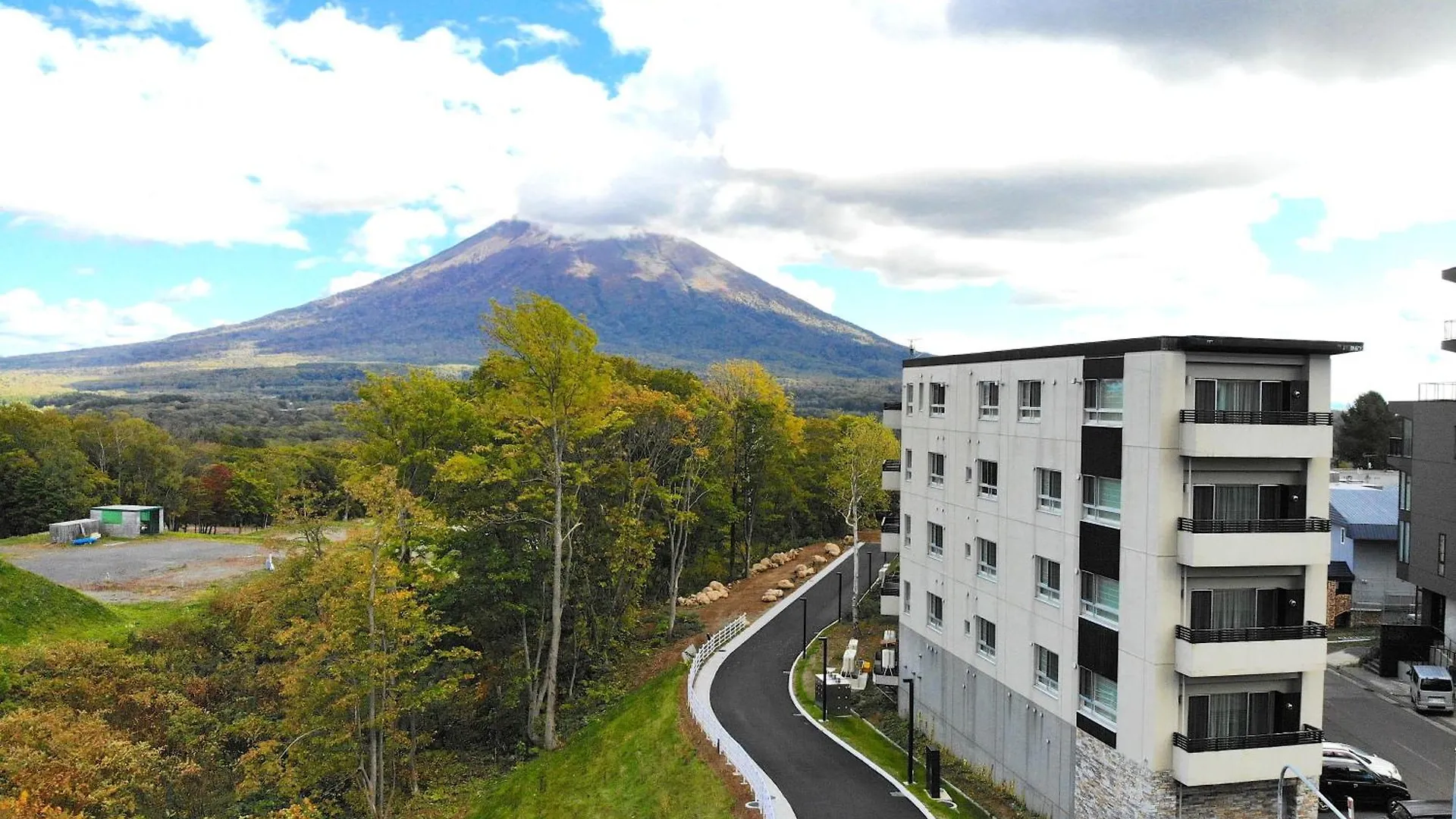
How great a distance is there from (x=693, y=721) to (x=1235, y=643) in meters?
17.7

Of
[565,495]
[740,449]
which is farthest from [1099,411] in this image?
[740,449]

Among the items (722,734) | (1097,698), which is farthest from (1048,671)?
(722,734)

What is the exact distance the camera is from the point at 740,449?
5403 cm

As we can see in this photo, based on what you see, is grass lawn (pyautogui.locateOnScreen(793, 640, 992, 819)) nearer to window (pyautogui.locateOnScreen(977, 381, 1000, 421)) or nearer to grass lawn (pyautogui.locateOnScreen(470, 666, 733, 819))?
grass lawn (pyautogui.locateOnScreen(470, 666, 733, 819))

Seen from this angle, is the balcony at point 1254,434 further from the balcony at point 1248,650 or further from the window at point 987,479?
the window at point 987,479

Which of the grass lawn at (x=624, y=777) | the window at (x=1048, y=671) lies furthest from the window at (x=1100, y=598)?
the grass lawn at (x=624, y=777)

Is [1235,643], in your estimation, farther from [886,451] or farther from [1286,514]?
[886,451]

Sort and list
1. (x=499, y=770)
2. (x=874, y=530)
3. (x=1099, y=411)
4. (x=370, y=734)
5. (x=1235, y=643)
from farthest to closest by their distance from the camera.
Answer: (x=874, y=530) < (x=499, y=770) < (x=370, y=734) < (x=1099, y=411) < (x=1235, y=643)

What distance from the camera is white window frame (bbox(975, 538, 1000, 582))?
26047 millimetres

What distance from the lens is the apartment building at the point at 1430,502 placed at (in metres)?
35.4

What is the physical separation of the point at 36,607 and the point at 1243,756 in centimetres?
5091

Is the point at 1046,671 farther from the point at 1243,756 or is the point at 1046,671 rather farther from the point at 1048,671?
the point at 1243,756

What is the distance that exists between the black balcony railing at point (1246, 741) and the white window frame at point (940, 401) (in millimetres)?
13504

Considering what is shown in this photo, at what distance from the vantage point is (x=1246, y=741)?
19.4 m
